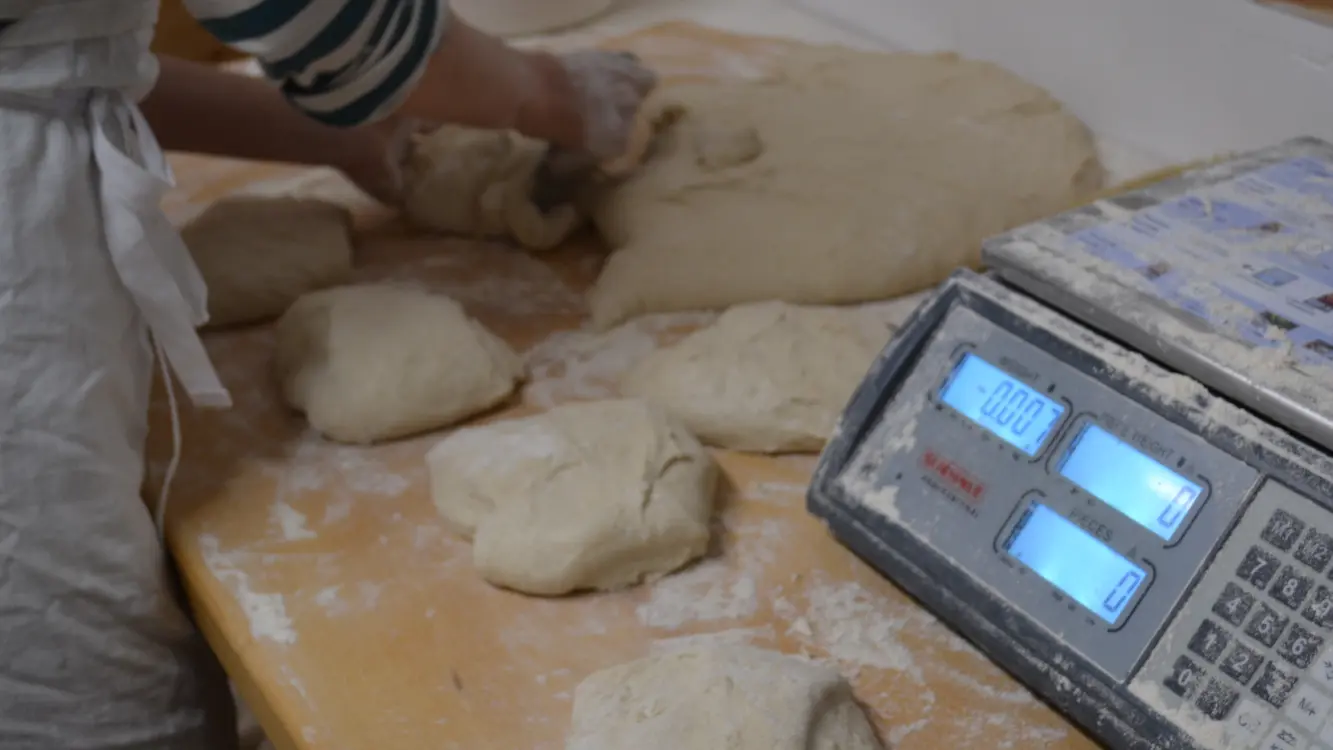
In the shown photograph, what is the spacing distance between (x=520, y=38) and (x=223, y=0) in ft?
2.50

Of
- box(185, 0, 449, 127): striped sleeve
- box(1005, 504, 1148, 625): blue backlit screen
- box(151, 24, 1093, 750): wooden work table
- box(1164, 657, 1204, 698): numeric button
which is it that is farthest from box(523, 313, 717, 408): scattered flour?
box(1164, 657, 1204, 698): numeric button

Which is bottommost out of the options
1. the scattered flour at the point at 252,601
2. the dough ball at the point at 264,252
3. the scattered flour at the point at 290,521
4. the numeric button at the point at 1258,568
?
the scattered flour at the point at 252,601

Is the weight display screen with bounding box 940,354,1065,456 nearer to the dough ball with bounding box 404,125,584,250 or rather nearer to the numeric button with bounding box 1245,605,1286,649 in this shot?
the numeric button with bounding box 1245,605,1286,649

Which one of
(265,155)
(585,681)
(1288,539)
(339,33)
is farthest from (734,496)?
(265,155)

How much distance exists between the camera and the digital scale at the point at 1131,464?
562 millimetres

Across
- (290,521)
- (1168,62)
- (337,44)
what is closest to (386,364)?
(290,521)

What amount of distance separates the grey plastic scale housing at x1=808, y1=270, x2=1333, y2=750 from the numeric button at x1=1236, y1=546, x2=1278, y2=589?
2 cm

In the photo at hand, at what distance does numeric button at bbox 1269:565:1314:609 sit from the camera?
0.55 meters

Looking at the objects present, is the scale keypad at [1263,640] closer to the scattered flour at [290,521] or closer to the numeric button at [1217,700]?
the numeric button at [1217,700]

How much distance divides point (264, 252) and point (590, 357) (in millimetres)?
325

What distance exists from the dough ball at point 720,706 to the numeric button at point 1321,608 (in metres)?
0.24

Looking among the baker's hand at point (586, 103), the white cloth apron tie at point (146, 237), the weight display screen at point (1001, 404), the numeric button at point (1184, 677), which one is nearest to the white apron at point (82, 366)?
the white cloth apron tie at point (146, 237)

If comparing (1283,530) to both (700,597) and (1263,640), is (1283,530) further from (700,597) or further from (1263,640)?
(700,597)

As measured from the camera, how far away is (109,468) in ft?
2.41
